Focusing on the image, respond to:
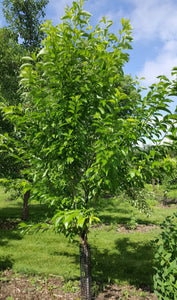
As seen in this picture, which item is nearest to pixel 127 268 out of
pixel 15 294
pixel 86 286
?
pixel 86 286

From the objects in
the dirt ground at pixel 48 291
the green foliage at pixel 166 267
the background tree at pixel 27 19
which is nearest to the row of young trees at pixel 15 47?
the background tree at pixel 27 19

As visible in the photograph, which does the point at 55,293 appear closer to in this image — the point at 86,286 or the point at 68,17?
the point at 86,286

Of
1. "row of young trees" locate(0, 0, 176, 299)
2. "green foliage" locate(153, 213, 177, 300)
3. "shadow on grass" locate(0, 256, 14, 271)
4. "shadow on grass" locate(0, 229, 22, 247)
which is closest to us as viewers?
"row of young trees" locate(0, 0, 176, 299)

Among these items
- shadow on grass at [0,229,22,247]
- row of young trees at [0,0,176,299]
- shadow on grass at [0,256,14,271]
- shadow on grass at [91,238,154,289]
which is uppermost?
row of young trees at [0,0,176,299]

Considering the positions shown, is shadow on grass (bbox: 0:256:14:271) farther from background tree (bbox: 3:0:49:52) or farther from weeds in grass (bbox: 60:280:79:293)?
background tree (bbox: 3:0:49:52)

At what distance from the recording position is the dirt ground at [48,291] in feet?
16.8

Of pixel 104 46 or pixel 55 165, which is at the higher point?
pixel 104 46

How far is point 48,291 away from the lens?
532cm

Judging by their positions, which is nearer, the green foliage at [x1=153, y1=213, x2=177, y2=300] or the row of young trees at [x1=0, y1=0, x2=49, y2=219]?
the green foliage at [x1=153, y1=213, x2=177, y2=300]

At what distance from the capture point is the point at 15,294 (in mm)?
5156

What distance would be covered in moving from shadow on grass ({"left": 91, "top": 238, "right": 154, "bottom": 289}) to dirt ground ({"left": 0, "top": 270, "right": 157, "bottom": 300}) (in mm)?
433

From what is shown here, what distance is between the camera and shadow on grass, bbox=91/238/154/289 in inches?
239

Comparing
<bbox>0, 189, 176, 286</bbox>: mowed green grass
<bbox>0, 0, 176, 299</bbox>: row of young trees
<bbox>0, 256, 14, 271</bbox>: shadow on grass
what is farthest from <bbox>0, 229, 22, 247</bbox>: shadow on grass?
<bbox>0, 0, 176, 299</bbox>: row of young trees

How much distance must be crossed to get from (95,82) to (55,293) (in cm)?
491
